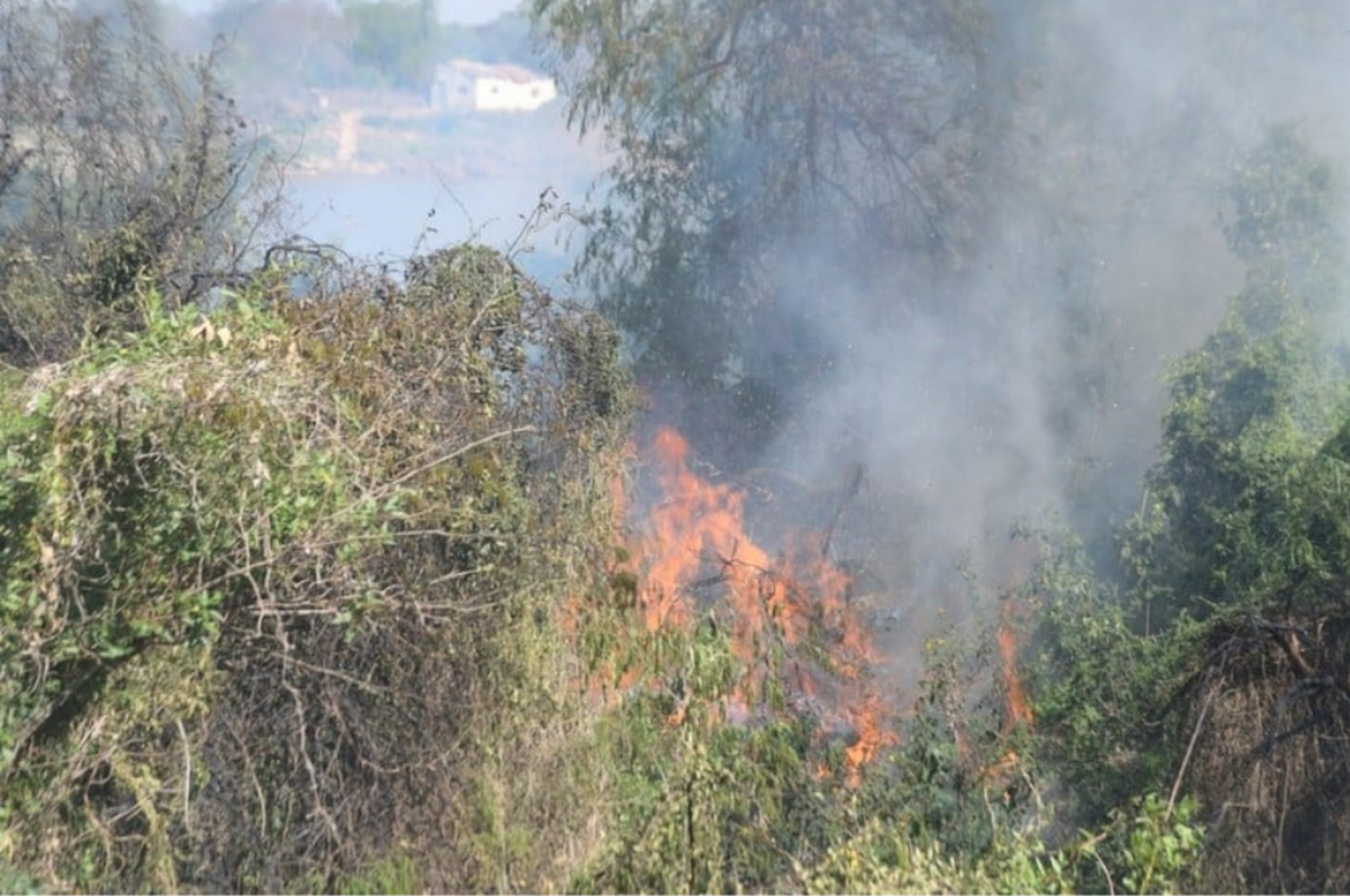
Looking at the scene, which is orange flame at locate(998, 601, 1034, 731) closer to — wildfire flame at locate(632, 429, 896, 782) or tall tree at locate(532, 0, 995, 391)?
wildfire flame at locate(632, 429, 896, 782)

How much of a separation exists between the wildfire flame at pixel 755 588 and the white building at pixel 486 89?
531 inches

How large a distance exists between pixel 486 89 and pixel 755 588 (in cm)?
1953

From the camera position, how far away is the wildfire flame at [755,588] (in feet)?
33.3

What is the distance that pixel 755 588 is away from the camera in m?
13.0

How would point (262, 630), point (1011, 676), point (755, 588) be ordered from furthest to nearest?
point (755, 588), point (1011, 676), point (262, 630)

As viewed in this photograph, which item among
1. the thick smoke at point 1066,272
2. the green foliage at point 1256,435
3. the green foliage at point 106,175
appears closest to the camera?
the green foliage at point 1256,435

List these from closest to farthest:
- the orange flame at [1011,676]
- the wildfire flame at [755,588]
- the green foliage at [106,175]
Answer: the wildfire flame at [755,588], the green foliage at [106,175], the orange flame at [1011,676]

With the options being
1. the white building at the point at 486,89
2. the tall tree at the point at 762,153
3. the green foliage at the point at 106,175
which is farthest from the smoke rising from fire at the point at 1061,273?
the white building at the point at 486,89

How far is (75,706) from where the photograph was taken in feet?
18.6

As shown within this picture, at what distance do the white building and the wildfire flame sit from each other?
13.5 metres

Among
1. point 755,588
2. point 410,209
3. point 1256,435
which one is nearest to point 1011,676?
point 755,588

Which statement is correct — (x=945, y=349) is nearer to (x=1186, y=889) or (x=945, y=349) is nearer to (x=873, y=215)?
(x=873, y=215)

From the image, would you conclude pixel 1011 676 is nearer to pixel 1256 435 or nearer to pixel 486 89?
pixel 1256 435

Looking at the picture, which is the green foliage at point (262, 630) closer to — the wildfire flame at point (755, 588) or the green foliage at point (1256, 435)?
the wildfire flame at point (755, 588)
